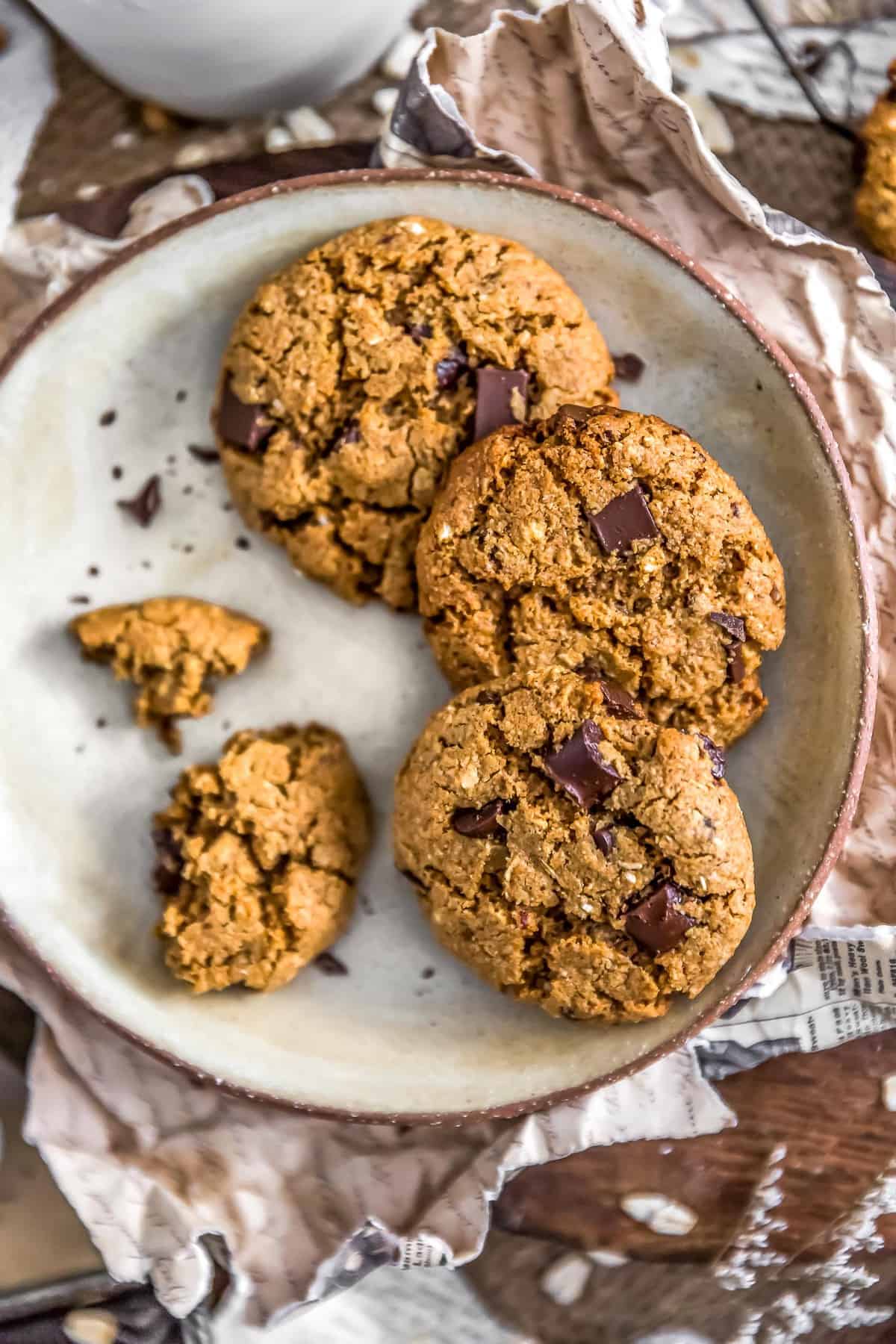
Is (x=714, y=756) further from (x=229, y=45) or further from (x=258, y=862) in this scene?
(x=229, y=45)

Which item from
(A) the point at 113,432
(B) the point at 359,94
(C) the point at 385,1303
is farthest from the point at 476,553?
(C) the point at 385,1303

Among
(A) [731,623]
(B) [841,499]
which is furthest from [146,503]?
(B) [841,499]

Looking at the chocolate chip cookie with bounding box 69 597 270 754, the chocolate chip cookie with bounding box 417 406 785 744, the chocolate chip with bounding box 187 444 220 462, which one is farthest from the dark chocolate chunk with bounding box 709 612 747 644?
the chocolate chip with bounding box 187 444 220 462

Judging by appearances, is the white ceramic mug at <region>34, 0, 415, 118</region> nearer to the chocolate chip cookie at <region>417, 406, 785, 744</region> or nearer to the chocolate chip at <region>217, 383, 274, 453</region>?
the chocolate chip at <region>217, 383, 274, 453</region>

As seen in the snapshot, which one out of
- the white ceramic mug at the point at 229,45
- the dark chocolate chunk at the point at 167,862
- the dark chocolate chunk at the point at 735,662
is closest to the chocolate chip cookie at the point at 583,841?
the dark chocolate chunk at the point at 735,662

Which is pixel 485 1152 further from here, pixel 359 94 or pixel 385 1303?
pixel 359 94

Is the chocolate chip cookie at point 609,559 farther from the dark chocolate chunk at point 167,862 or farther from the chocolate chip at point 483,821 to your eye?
the dark chocolate chunk at point 167,862
